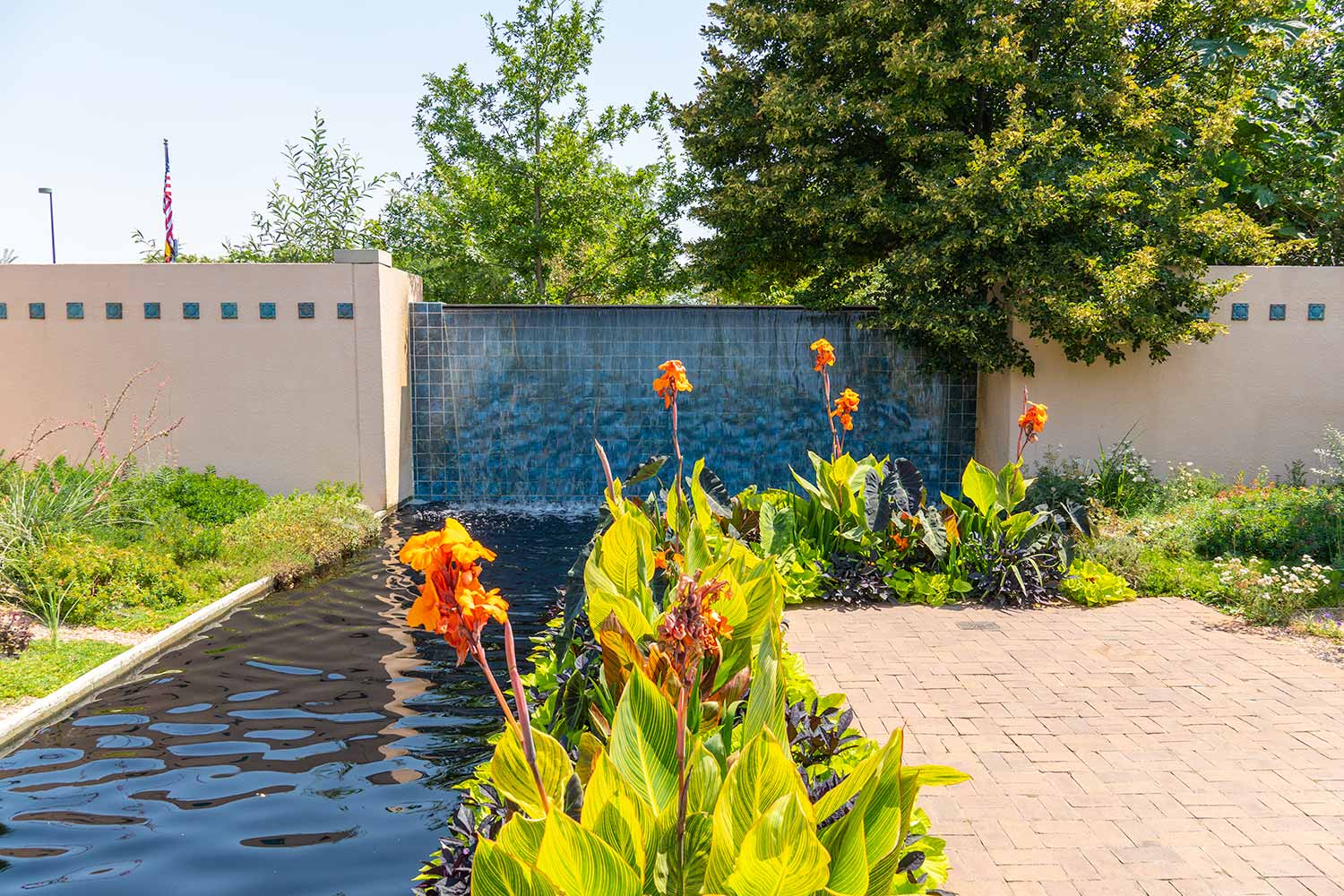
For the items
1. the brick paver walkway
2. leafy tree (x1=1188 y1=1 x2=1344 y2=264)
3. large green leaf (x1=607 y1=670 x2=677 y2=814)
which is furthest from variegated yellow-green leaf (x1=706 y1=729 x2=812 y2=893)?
leafy tree (x1=1188 y1=1 x2=1344 y2=264)

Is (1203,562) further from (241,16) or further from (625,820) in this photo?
(241,16)

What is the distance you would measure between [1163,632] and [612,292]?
38.7 feet

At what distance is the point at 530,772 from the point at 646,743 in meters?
0.31

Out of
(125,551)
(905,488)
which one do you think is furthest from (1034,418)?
(125,551)

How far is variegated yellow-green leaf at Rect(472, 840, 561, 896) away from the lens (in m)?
1.97

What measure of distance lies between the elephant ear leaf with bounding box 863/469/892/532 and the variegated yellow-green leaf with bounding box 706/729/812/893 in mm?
4328

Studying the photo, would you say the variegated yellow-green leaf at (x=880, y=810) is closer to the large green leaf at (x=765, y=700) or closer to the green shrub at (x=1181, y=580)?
the large green leaf at (x=765, y=700)

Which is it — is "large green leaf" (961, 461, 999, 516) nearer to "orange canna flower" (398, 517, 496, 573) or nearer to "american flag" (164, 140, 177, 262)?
"orange canna flower" (398, 517, 496, 573)

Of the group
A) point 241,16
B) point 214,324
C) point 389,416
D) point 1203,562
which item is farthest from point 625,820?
point 241,16

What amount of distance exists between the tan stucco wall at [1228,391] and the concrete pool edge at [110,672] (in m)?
7.81

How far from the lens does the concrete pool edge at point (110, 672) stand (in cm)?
457

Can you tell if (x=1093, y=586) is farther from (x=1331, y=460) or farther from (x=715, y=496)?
(x=1331, y=460)

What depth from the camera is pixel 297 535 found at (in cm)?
779

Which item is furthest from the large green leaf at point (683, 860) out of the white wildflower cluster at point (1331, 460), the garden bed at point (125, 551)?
the white wildflower cluster at point (1331, 460)
